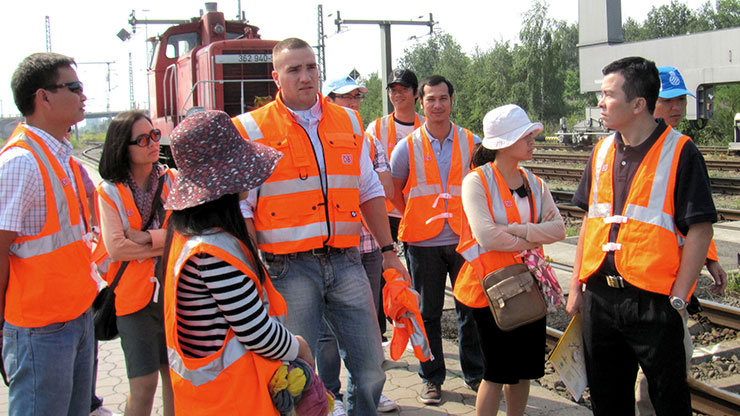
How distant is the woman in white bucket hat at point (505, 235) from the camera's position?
3.71 meters

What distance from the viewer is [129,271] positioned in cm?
368

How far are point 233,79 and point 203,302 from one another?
1244cm

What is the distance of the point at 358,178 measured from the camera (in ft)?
11.9

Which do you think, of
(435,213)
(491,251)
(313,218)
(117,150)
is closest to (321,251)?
(313,218)

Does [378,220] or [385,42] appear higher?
[385,42]

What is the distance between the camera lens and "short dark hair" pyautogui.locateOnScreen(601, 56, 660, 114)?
11.0 feet

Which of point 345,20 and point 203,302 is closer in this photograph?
point 203,302

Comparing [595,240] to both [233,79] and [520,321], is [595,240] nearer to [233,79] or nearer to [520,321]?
[520,321]

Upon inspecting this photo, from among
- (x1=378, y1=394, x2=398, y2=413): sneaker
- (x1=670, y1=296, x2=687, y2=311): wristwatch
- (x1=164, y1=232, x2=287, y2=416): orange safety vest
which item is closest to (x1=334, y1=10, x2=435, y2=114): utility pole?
(x1=378, y1=394, x2=398, y2=413): sneaker

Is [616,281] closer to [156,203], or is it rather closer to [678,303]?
[678,303]

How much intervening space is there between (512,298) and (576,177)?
569 inches

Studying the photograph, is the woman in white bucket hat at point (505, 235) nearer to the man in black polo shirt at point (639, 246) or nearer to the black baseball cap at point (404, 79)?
the man in black polo shirt at point (639, 246)

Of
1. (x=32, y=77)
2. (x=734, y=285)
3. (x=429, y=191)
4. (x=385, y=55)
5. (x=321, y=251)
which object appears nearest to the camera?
(x=32, y=77)

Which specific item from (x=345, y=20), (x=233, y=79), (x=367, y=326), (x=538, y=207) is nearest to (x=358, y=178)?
(x=367, y=326)
